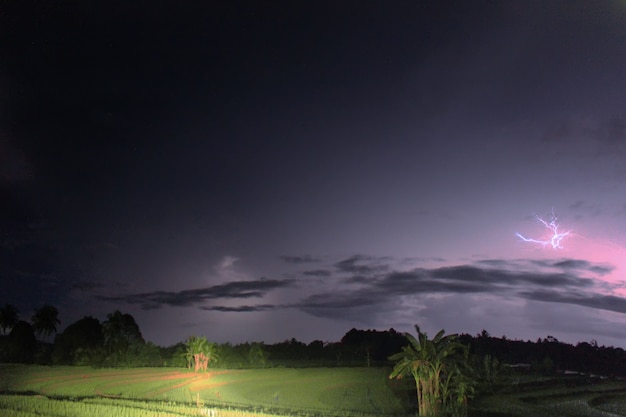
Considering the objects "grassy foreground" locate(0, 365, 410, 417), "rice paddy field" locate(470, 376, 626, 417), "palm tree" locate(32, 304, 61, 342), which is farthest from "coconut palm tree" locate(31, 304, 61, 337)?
"rice paddy field" locate(470, 376, 626, 417)

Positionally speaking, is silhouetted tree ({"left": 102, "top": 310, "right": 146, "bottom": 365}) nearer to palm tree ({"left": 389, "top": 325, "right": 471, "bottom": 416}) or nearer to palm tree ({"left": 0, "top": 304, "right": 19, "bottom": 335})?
palm tree ({"left": 0, "top": 304, "right": 19, "bottom": 335})

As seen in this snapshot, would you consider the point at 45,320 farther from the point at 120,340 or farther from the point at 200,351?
the point at 200,351

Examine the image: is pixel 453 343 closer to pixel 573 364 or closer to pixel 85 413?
pixel 85 413

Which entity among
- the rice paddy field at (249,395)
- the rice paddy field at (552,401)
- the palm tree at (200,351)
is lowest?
the rice paddy field at (552,401)

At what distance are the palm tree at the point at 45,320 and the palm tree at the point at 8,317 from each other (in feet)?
10.4

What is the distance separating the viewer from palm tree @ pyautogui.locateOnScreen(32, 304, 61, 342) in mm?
95812

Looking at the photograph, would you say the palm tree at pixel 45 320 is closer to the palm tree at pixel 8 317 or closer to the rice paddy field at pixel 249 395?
the palm tree at pixel 8 317

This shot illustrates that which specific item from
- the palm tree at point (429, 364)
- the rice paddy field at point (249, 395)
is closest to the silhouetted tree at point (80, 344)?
the rice paddy field at point (249, 395)

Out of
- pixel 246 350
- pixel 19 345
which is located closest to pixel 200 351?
pixel 246 350

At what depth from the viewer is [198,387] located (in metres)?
43.8

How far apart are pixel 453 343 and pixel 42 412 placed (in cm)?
2118

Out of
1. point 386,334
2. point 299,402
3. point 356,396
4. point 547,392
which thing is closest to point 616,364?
point 386,334

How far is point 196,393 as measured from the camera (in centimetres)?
3994

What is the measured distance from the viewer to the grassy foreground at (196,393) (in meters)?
29.1
